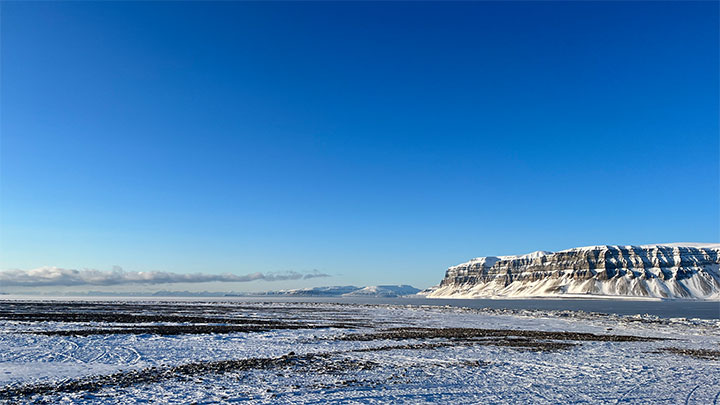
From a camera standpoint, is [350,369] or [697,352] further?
[697,352]

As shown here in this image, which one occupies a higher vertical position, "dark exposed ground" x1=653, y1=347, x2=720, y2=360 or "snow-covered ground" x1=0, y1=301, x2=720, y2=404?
"dark exposed ground" x1=653, y1=347, x2=720, y2=360

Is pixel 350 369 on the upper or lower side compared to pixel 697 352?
lower

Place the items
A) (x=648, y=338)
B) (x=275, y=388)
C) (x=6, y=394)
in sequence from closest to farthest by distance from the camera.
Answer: (x=6, y=394) → (x=275, y=388) → (x=648, y=338)

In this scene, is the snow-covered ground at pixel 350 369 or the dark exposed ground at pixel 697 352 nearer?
the snow-covered ground at pixel 350 369

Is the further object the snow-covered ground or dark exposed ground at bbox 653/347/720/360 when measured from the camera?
dark exposed ground at bbox 653/347/720/360

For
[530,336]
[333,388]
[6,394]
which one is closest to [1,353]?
[6,394]

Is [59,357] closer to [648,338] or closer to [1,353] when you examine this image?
[1,353]

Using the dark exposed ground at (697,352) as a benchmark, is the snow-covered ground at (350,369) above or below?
below

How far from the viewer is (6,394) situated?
1483 centimetres

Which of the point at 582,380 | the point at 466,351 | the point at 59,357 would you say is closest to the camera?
the point at 582,380

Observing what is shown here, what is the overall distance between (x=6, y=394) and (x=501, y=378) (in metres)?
18.3

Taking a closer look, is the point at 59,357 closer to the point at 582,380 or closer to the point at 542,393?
the point at 542,393

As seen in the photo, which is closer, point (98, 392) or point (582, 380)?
point (98, 392)

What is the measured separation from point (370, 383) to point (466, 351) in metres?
11.4
